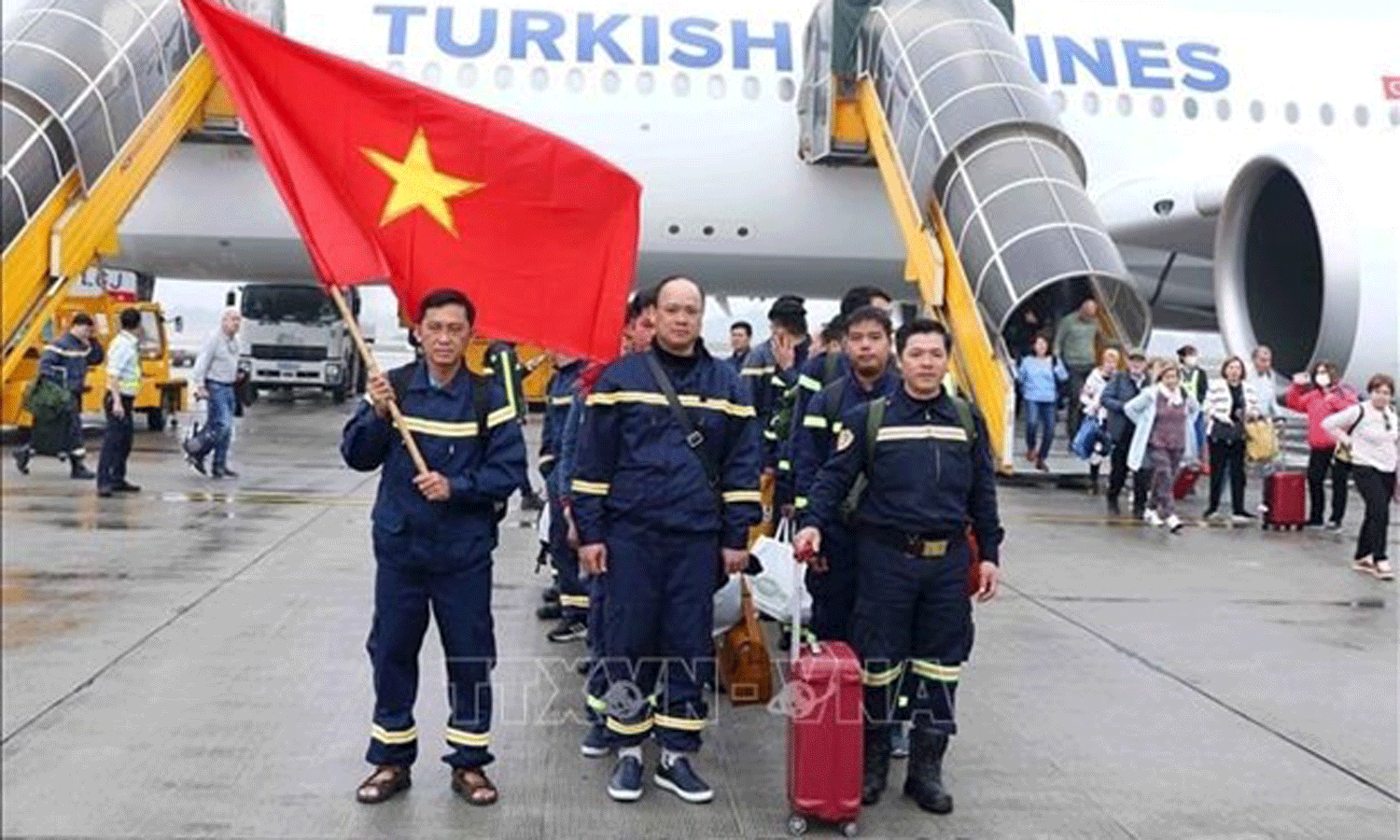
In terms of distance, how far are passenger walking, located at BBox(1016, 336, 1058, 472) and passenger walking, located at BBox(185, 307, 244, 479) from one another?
23.9 ft

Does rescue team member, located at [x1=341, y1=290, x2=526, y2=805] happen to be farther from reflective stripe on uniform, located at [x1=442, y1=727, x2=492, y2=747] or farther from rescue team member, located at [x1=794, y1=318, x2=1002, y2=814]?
rescue team member, located at [x1=794, y1=318, x2=1002, y2=814]

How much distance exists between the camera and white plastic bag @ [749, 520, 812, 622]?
5379 millimetres

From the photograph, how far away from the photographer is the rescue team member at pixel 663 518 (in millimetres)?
4398

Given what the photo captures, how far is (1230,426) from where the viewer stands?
11.4 m

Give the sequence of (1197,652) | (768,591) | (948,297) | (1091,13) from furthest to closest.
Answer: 1. (1091,13)
2. (948,297)
3. (1197,652)
4. (768,591)

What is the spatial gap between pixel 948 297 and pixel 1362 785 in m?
7.05

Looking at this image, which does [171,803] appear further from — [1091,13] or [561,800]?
[1091,13]

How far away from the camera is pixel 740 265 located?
50.7 ft

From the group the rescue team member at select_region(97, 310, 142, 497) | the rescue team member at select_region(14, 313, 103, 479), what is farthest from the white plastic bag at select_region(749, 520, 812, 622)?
the rescue team member at select_region(97, 310, 142, 497)

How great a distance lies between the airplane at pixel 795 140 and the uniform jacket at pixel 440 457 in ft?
32.7

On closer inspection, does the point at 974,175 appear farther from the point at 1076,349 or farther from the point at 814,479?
the point at 814,479

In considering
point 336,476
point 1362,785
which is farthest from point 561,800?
point 336,476

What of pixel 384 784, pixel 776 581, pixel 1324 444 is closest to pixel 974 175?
pixel 1324 444

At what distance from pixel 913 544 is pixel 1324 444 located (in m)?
7.84
